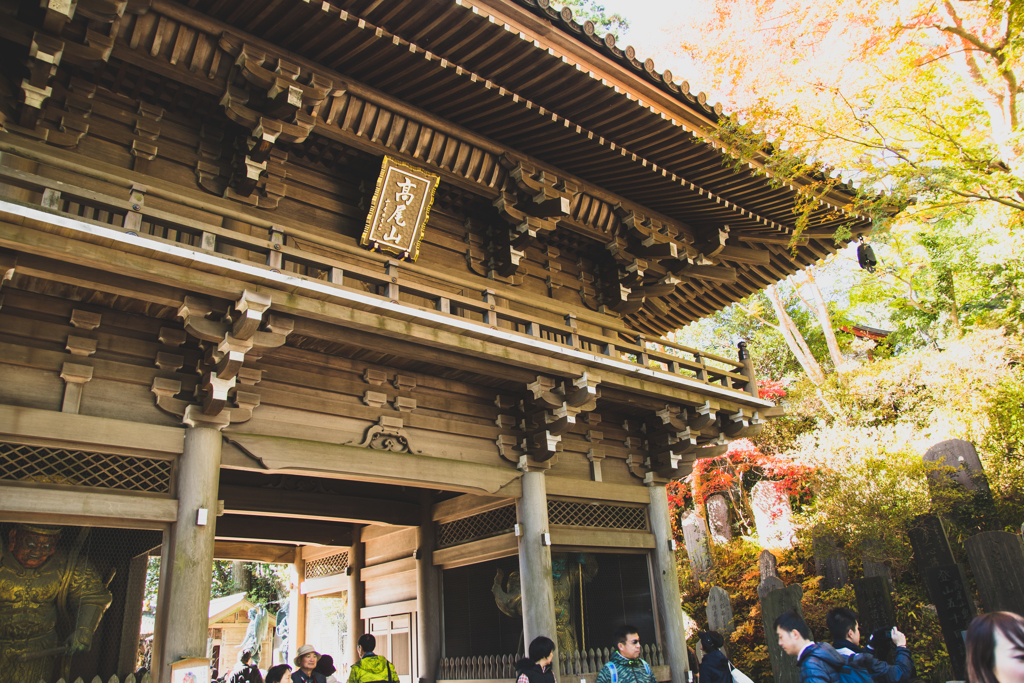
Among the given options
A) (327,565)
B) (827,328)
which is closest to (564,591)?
(327,565)

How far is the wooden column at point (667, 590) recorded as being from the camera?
27.3ft

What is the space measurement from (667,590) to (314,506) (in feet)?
15.9

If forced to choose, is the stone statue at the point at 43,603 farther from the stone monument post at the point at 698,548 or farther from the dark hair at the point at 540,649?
the stone monument post at the point at 698,548

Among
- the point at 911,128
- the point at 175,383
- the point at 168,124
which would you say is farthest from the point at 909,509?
the point at 168,124

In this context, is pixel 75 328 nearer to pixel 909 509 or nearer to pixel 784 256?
pixel 784 256

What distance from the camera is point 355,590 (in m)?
10.5

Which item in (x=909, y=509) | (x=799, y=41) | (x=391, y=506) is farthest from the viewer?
(x=799, y=41)

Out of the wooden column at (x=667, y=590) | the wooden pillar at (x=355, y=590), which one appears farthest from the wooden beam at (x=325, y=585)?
the wooden column at (x=667, y=590)

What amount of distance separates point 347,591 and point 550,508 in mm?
4623

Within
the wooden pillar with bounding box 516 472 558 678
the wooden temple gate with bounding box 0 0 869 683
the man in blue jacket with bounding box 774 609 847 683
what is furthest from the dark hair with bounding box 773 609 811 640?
the wooden pillar with bounding box 516 472 558 678

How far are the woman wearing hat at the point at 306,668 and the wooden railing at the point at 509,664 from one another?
2.40m

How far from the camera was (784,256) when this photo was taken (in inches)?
424

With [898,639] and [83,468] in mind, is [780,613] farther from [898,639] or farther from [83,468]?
[83,468]

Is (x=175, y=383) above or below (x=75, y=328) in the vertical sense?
below
